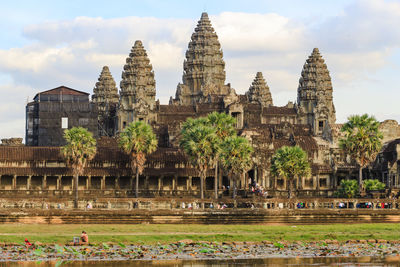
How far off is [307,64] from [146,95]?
97.3ft

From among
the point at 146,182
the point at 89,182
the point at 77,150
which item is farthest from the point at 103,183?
the point at 77,150

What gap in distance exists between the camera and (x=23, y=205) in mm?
80375

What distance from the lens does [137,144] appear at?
4166 inches

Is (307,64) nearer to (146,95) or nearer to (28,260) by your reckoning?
(146,95)

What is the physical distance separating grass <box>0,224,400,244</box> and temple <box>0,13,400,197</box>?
969 inches

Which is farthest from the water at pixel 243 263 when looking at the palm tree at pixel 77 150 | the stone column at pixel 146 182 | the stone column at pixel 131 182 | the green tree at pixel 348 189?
the stone column at pixel 146 182

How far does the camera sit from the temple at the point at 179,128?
11069 cm

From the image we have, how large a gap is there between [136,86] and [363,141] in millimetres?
70307

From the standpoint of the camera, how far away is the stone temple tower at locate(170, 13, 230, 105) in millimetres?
177875

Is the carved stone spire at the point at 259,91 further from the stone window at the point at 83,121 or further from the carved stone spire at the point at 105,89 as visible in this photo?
the stone window at the point at 83,121

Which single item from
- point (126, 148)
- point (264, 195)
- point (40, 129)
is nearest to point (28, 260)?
point (264, 195)

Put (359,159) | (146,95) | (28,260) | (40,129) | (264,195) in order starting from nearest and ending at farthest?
(28,260) → (264,195) → (359,159) → (40,129) → (146,95)

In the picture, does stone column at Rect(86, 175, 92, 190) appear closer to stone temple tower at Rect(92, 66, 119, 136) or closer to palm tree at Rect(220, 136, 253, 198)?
palm tree at Rect(220, 136, 253, 198)

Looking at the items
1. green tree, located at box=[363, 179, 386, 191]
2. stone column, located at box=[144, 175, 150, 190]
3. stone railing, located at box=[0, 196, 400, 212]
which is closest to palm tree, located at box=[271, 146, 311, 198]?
green tree, located at box=[363, 179, 386, 191]
